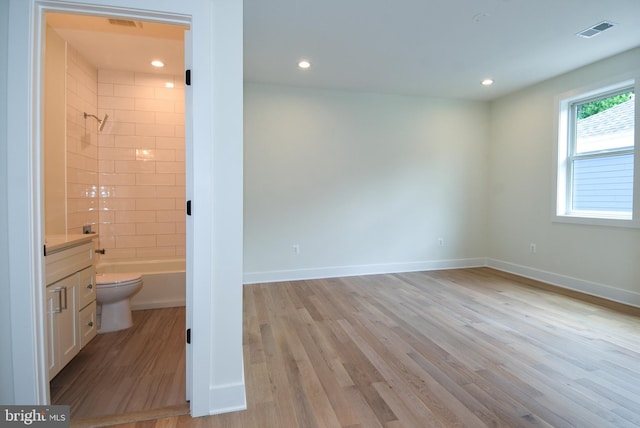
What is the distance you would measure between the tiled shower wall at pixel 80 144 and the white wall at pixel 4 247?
5.57ft

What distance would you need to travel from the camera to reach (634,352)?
2.27m

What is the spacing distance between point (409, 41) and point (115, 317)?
3751mm

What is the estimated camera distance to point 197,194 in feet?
5.09

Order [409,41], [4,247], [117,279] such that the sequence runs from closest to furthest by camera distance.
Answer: [4,247] → [117,279] → [409,41]

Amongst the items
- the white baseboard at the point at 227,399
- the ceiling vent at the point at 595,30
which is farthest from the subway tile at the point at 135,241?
the ceiling vent at the point at 595,30

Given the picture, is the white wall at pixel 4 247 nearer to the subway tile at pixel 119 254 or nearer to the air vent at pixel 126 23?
the air vent at pixel 126 23

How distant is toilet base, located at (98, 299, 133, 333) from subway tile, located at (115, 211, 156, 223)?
1.26 metres

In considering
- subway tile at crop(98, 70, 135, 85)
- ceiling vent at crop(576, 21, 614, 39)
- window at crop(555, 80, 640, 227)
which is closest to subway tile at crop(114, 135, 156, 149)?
subway tile at crop(98, 70, 135, 85)

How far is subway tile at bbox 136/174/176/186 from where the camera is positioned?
3.72m

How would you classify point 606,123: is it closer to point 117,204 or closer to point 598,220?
point 598,220

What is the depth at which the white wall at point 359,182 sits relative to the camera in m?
4.20

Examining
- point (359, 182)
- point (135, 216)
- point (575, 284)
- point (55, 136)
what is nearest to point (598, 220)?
point (575, 284)

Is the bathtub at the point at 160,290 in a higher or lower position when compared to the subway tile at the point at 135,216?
lower

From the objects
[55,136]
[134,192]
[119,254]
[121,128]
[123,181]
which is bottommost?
[119,254]
